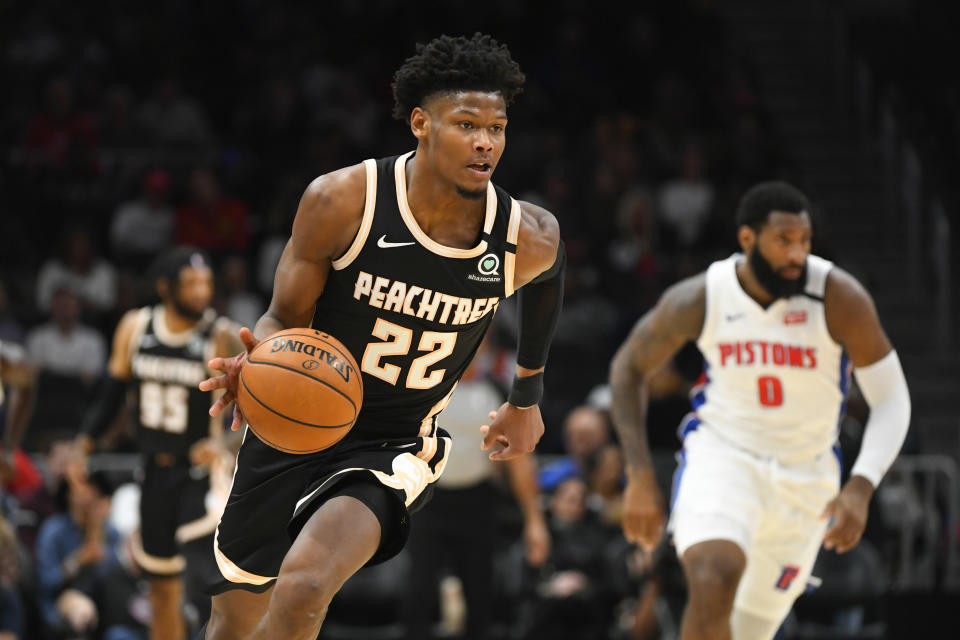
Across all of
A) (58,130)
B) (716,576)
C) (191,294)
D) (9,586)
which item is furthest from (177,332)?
(58,130)

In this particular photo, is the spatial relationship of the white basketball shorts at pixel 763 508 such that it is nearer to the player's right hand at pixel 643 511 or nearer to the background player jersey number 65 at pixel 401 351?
the player's right hand at pixel 643 511

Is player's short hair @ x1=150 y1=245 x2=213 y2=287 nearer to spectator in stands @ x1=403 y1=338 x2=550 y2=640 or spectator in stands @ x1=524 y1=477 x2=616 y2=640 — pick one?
spectator in stands @ x1=403 y1=338 x2=550 y2=640

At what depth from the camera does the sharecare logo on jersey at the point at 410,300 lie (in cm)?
438

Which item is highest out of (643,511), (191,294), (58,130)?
(58,130)

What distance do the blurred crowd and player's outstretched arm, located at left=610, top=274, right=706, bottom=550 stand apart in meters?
2.30

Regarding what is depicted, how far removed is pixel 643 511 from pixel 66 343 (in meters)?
6.89

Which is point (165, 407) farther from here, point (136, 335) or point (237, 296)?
point (237, 296)

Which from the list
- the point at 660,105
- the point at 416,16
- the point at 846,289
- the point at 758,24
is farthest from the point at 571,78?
the point at 846,289

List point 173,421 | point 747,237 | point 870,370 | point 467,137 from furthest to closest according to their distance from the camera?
point 173,421 < point 747,237 < point 870,370 < point 467,137

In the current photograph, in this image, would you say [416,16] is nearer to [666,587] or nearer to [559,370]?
[559,370]

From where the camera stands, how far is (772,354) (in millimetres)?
5762

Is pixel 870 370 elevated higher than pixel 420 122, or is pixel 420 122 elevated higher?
pixel 420 122

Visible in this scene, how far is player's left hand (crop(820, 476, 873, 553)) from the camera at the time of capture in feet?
17.4

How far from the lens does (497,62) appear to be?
4395mm
